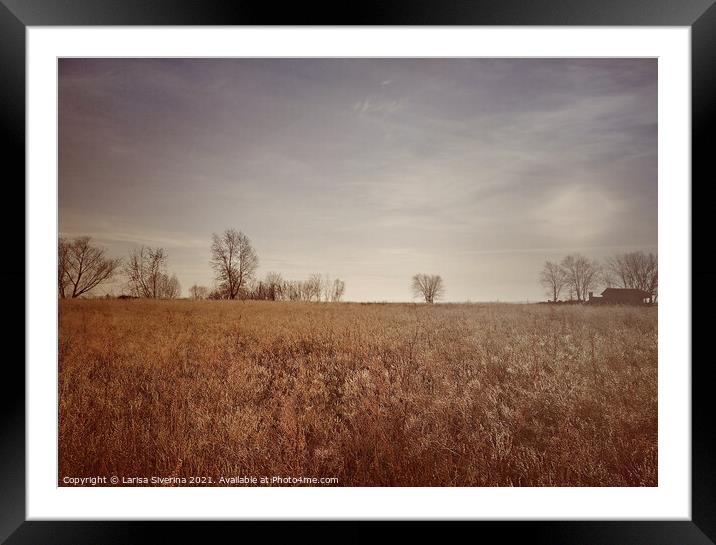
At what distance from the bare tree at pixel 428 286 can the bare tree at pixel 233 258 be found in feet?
4.29

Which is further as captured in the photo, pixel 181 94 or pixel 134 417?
pixel 181 94

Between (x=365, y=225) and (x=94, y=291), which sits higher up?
(x=365, y=225)

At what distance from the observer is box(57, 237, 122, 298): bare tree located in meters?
2.46

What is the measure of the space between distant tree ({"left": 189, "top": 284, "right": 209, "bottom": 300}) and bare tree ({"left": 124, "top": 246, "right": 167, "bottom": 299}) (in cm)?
23

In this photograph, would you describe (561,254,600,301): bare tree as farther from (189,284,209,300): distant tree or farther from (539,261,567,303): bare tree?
(189,284,209,300): distant tree

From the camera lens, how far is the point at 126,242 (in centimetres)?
261

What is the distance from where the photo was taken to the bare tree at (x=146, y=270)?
2.61m

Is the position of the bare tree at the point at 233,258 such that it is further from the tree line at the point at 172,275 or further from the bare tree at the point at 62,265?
the bare tree at the point at 62,265

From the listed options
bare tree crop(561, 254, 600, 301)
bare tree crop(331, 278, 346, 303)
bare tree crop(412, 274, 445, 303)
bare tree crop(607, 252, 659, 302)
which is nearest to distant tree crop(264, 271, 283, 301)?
bare tree crop(331, 278, 346, 303)
